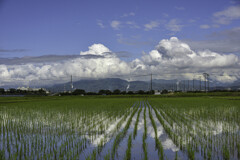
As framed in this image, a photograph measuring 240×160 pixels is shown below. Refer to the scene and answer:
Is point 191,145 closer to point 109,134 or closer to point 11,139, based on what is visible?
point 109,134

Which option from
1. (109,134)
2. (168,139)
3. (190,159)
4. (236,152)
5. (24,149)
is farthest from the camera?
(109,134)

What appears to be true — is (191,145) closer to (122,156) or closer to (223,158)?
(223,158)

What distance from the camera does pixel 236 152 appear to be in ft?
20.0

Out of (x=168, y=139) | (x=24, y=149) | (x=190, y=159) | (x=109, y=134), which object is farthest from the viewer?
(x=109, y=134)

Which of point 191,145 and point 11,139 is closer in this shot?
point 191,145

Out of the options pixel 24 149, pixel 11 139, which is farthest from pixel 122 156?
pixel 11 139

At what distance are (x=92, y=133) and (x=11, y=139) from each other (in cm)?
313

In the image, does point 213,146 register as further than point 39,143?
No

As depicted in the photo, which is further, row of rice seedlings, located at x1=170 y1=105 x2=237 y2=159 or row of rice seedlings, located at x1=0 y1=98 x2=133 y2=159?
row of rice seedlings, located at x1=0 y1=98 x2=133 y2=159

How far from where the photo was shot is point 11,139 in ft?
26.7

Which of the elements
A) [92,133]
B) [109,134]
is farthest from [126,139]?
[92,133]

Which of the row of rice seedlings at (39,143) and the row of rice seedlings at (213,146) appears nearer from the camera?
the row of rice seedlings at (213,146)

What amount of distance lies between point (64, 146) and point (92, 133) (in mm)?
2406

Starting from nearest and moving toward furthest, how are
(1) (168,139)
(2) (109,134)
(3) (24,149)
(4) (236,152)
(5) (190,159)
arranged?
(5) (190,159) → (4) (236,152) → (3) (24,149) → (1) (168,139) → (2) (109,134)
